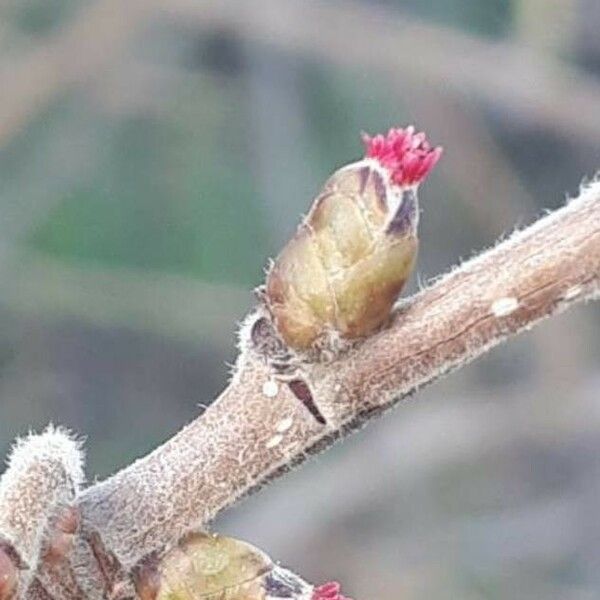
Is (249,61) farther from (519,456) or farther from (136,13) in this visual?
(519,456)

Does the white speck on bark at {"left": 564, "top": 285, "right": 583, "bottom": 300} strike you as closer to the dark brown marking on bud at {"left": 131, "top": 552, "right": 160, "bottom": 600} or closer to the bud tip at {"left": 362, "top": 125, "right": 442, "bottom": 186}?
the bud tip at {"left": 362, "top": 125, "right": 442, "bottom": 186}

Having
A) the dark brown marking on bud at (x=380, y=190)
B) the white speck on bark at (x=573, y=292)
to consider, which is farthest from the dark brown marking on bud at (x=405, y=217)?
the white speck on bark at (x=573, y=292)

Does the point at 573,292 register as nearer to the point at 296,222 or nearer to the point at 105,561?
the point at 105,561

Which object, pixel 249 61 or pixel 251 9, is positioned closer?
pixel 251 9

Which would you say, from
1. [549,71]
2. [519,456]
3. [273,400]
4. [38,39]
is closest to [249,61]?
[38,39]

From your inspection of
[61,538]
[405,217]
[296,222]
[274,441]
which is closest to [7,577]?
[61,538]

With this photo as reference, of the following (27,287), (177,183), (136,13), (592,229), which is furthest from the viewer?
(177,183)

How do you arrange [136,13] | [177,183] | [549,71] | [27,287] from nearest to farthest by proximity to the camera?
[549,71]
[136,13]
[27,287]
[177,183]
